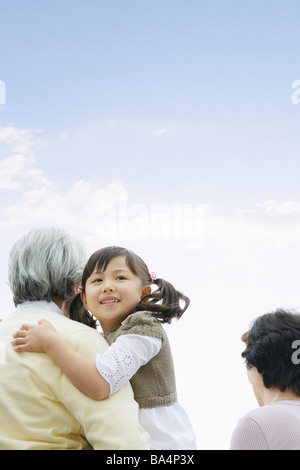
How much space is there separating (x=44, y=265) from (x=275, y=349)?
0.87 m

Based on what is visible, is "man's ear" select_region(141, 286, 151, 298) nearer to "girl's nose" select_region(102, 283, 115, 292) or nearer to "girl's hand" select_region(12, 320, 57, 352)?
"girl's nose" select_region(102, 283, 115, 292)

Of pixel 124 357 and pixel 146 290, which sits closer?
pixel 124 357

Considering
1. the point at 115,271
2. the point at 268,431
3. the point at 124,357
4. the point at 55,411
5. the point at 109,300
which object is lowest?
the point at 268,431

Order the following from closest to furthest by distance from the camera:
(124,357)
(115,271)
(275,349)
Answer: (124,357)
(275,349)
(115,271)

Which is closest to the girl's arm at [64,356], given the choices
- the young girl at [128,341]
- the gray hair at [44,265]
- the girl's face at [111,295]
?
the young girl at [128,341]

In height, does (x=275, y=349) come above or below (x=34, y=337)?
below

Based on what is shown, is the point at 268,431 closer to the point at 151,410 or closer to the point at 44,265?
the point at 151,410

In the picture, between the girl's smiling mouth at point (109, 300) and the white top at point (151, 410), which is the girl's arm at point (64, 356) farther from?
the girl's smiling mouth at point (109, 300)

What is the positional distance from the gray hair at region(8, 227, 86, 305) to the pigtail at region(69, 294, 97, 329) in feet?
0.70

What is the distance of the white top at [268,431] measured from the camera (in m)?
1.61

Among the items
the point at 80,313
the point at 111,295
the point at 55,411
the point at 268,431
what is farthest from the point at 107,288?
the point at 268,431

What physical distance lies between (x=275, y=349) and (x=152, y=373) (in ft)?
1.51

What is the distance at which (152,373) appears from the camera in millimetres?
1732

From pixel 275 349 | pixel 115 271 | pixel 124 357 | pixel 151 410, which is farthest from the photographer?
pixel 115 271
